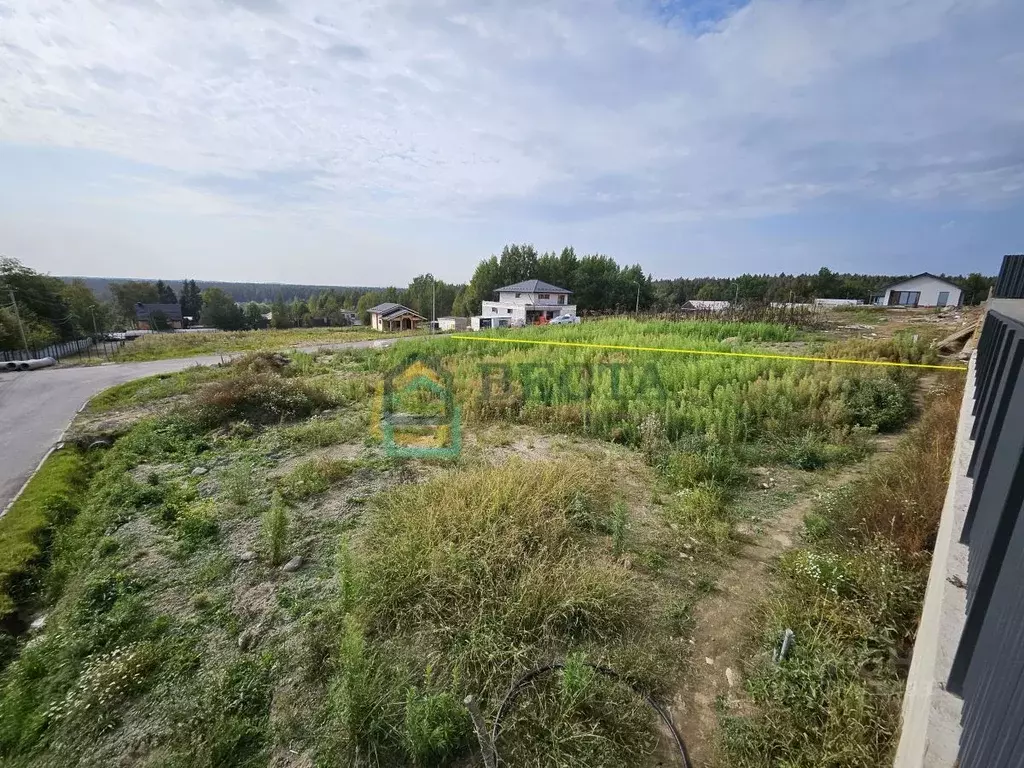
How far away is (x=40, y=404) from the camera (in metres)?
10.5

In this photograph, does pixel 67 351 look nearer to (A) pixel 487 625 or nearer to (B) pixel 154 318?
(A) pixel 487 625

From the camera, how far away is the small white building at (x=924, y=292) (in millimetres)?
40312

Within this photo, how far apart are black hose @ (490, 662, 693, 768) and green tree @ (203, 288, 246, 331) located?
225 ft

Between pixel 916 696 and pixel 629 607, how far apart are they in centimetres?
174

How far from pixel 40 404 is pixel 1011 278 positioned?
21.1 meters

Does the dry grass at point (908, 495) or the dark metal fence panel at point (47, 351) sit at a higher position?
the dry grass at point (908, 495)

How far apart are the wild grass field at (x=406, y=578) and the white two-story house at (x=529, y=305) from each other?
32164 mm

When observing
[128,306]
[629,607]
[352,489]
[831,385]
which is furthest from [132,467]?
[128,306]

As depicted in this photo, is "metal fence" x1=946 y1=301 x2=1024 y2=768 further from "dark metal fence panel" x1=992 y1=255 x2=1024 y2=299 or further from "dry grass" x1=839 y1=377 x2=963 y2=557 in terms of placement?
"dark metal fence panel" x1=992 y1=255 x2=1024 y2=299

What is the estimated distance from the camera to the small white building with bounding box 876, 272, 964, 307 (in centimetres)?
4031

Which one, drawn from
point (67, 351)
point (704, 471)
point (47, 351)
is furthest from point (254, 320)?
point (704, 471)

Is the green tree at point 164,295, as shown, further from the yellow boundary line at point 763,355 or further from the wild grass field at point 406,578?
the wild grass field at point 406,578

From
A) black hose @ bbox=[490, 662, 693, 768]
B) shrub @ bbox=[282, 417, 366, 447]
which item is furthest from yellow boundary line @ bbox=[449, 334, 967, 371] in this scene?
black hose @ bbox=[490, 662, 693, 768]

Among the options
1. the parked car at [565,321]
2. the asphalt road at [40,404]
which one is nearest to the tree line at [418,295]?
the parked car at [565,321]
